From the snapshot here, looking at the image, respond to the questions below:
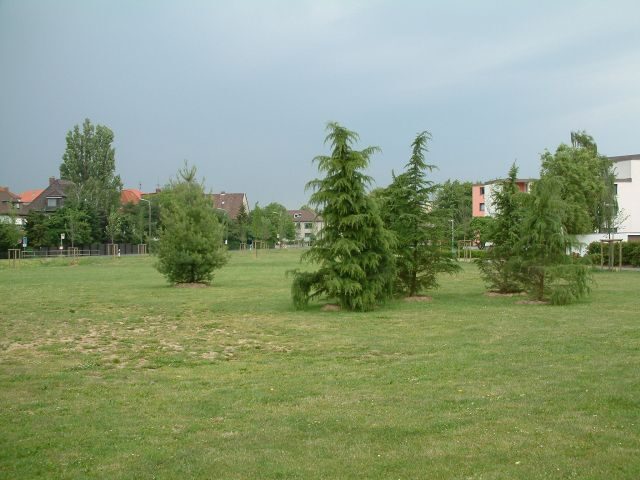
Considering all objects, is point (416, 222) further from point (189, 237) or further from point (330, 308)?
point (189, 237)

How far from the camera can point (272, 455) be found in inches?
248

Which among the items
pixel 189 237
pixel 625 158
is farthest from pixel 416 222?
pixel 625 158

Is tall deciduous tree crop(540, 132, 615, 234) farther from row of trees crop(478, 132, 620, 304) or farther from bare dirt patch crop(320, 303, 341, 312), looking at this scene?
bare dirt patch crop(320, 303, 341, 312)

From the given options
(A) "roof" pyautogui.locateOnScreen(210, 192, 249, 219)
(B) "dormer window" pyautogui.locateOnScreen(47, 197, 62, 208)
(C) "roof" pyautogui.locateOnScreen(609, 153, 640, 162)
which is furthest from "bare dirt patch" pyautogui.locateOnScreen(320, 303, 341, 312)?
(A) "roof" pyautogui.locateOnScreen(210, 192, 249, 219)

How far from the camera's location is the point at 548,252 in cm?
2225

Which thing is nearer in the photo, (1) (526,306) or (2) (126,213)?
(1) (526,306)

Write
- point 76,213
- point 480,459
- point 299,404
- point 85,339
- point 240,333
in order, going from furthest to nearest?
point 76,213, point 240,333, point 85,339, point 299,404, point 480,459

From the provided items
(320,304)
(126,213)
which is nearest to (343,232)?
(320,304)

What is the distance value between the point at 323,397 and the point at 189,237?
961 inches

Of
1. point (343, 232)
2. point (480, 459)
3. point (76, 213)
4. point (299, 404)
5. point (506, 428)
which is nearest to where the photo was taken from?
point (480, 459)

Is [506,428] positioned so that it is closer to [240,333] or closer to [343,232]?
[240,333]

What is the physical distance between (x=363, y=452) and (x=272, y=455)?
0.89 meters

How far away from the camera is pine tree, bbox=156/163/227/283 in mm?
32281

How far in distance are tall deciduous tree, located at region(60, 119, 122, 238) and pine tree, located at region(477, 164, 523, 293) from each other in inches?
2951
